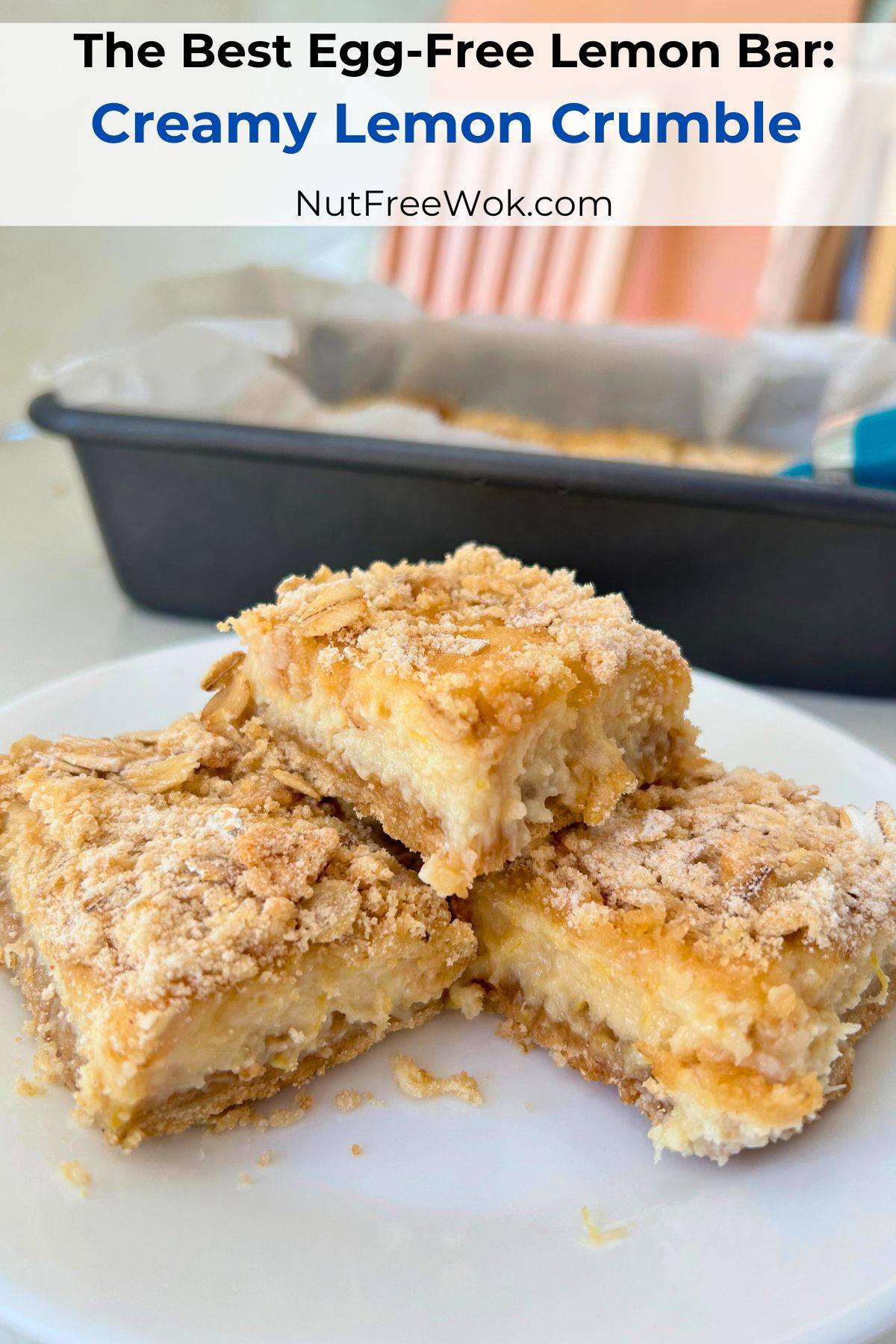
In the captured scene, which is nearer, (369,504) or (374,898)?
(374,898)

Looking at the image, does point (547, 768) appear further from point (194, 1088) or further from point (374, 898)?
point (194, 1088)

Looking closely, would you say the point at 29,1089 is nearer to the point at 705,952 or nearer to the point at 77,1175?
the point at 77,1175

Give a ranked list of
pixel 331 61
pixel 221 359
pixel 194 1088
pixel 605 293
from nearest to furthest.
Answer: pixel 194 1088
pixel 221 359
pixel 331 61
pixel 605 293

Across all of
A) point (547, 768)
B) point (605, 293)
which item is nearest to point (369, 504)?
point (547, 768)

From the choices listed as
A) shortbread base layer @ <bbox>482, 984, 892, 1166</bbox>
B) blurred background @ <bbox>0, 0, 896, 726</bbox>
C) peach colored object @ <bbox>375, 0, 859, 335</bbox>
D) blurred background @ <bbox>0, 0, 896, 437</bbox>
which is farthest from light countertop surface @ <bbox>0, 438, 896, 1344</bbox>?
peach colored object @ <bbox>375, 0, 859, 335</bbox>

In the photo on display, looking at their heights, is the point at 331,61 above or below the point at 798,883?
above

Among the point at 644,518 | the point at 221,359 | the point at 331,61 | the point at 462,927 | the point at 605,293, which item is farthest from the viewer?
the point at 605,293

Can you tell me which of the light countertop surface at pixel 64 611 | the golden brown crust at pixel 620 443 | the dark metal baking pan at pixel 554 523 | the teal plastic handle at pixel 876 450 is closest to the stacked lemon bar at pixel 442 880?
the dark metal baking pan at pixel 554 523

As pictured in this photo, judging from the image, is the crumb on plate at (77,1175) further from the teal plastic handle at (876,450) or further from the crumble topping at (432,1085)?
the teal plastic handle at (876,450)
